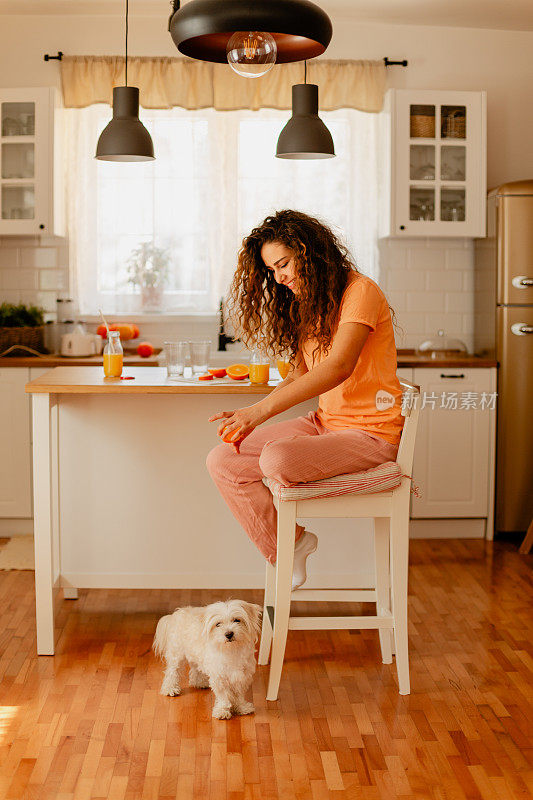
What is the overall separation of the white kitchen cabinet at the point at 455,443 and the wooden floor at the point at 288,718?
1.15 meters

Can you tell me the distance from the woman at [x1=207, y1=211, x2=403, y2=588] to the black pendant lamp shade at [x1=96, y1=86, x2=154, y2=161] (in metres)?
0.93

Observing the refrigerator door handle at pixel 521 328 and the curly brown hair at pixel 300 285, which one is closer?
the curly brown hair at pixel 300 285

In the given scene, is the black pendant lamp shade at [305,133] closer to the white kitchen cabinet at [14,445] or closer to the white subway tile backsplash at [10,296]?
the white kitchen cabinet at [14,445]

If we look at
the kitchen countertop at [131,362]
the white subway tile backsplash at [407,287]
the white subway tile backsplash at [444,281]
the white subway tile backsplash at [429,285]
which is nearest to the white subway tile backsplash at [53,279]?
the white subway tile backsplash at [407,287]

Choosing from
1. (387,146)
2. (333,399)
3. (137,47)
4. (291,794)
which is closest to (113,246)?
(137,47)

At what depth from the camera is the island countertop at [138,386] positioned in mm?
3096

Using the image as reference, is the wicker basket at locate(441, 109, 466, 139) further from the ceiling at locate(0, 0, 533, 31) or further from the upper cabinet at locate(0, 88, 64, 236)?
the upper cabinet at locate(0, 88, 64, 236)

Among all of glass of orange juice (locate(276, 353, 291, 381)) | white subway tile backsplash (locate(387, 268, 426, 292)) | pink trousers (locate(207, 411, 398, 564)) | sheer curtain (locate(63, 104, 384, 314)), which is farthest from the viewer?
white subway tile backsplash (locate(387, 268, 426, 292))

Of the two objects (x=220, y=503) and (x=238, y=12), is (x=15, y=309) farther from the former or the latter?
(x=238, y=12)

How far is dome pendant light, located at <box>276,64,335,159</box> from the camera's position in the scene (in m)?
3.86

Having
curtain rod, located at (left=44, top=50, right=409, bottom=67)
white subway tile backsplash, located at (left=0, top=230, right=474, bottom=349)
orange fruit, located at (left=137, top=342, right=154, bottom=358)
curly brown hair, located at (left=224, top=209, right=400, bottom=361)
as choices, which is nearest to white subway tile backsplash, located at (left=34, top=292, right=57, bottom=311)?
white subway tile backsplash, located at (left=0, top=230, right=474, bottom=349)

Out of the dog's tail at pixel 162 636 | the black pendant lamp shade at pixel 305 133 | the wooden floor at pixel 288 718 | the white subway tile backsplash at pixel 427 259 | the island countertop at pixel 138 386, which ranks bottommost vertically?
the wooden floor at pixel 288 718

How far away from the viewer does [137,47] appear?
518 cm

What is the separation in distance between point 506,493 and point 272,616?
2269mm
